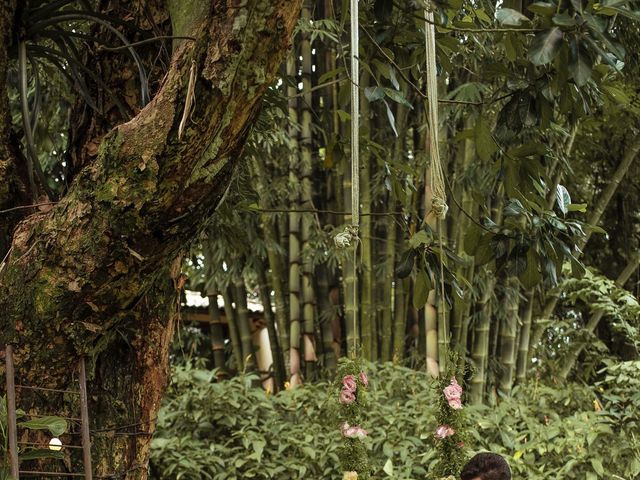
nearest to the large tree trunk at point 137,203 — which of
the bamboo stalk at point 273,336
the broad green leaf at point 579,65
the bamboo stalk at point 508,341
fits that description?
the broad green leaf at point 579,65

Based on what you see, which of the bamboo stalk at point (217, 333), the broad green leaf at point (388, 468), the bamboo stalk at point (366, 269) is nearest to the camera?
the broad green leaf at point (388, 468)

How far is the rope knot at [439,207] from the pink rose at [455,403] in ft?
1.18

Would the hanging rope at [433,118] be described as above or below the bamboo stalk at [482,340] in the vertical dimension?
above

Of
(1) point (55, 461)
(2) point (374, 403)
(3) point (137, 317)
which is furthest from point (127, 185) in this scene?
(2) point (374, 403)

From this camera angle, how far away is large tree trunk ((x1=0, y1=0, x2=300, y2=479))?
1667 mm

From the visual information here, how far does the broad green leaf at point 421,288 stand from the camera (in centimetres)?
221

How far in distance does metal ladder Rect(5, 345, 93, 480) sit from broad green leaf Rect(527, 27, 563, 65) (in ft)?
3.49

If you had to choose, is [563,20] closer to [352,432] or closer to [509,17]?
[509,17]

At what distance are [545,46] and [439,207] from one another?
1.20 ft

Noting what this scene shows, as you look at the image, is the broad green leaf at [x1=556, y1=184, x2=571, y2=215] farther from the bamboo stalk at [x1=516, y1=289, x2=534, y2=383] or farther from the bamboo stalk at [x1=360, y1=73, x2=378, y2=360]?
the bamboo stalk at [x1=516, y1=289, x2=534, y2=383]

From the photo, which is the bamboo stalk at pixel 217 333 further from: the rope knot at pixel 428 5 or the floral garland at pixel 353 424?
the rope knot at pixel 428 5

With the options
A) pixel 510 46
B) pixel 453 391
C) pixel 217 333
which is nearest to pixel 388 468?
pixel 453 391

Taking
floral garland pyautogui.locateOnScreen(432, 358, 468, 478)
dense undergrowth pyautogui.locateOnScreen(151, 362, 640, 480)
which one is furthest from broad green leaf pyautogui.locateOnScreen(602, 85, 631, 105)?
dense undergrowth pyautogui.locateOnScreen(151, 362, 640, 480)

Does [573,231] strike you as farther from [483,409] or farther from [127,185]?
[483,409]
